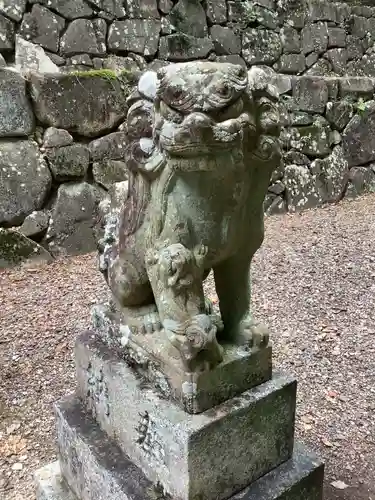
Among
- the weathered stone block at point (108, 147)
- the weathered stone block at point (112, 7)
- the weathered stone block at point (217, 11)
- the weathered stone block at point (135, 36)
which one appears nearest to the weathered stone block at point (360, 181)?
the weathered stone block at point (217, 11)

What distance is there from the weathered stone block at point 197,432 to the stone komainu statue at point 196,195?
5.5 inches

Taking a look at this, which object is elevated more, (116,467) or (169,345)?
(169,345)

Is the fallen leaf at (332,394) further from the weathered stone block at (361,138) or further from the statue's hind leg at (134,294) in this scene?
the weathered stone block at (361,138)

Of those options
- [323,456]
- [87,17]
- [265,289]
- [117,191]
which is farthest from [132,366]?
[87,17]

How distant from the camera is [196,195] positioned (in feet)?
4.15

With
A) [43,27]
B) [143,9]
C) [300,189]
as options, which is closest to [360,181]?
[300,189]

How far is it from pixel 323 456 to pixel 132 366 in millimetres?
1074

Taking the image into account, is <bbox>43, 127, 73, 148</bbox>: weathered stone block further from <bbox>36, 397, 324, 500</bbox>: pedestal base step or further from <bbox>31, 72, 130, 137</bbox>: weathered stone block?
<bbox>36, 397, 324, 500</bbox>: pedestal base step

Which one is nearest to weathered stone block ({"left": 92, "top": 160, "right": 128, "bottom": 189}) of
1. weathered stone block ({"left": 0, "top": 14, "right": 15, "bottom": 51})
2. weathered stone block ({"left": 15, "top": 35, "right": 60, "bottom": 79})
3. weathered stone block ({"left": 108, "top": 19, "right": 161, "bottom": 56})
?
weathered stone block ({"left": 15, "top": 35, "right": 60, "bottom": 79})

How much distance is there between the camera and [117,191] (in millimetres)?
4137

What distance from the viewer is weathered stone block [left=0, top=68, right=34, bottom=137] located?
375 centimetres

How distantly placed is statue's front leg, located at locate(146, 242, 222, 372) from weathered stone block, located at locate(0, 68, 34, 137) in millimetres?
2905

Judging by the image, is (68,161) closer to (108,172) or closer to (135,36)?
(108,172)

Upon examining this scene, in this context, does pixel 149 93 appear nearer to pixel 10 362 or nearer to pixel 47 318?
pixel 10 362
